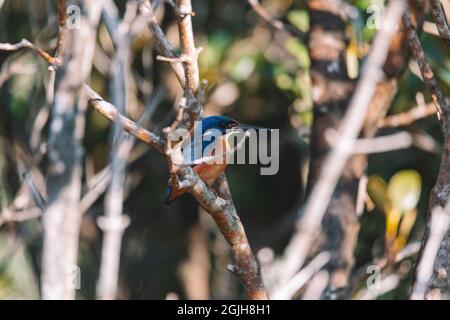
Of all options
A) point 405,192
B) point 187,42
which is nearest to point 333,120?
point 405,192

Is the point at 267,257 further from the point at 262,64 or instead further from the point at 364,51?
the point at 262,64

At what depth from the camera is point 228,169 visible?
7508 mm

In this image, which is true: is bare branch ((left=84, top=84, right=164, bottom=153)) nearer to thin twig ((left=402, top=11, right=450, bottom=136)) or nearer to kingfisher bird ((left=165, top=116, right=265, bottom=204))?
kingfisher bird ((left=165, top=116, right=265, bottom=204))

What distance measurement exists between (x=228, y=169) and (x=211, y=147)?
8.34ft

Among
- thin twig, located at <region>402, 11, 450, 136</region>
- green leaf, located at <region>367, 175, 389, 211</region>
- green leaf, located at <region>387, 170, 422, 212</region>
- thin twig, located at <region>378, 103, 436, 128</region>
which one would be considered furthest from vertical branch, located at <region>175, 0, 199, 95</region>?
thin twig, located at <region>378, 103, 436, 128</region>

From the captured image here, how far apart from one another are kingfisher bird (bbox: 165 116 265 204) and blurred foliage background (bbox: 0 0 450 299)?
0.65 metres

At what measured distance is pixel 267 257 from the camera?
276 centimetres

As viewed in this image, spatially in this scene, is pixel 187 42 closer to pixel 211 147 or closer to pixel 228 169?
pixel 211 147

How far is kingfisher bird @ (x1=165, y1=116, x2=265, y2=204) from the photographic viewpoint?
4332mm

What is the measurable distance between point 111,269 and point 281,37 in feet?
16.7

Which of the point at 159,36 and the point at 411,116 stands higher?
the point at 159,36

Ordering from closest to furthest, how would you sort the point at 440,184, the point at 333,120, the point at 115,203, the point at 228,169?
the point at 115,203 → the point at 440,184 → the point at 333,120 → the point at 228,169

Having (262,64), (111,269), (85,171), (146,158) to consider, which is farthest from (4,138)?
(111,269)

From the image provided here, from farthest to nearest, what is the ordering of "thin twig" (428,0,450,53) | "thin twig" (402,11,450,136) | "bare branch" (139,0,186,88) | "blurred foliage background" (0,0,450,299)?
"blurred foliage background" (0,0,450,299)
"thin twig" (402,11,450,136)
"thin twig" (428,0,450,53)
"bare branch" (139,0,186,88)
